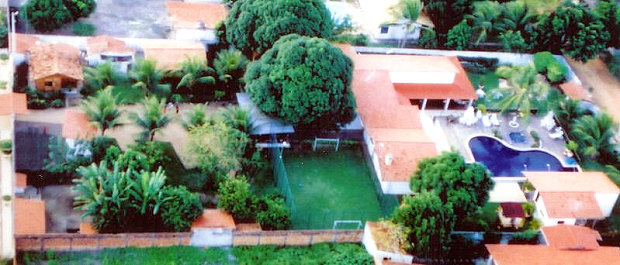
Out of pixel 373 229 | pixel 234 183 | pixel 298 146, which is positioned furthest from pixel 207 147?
pixel 373 229

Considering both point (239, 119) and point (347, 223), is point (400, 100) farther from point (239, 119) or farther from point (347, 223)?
point (239, 119)

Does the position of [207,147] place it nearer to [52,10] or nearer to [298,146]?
[298,146]

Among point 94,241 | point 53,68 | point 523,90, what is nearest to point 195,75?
point 53,68

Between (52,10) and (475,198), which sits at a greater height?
(52,10)

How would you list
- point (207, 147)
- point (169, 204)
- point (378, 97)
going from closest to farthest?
point (169, 204) < point (207, 147) < point (378, 97)

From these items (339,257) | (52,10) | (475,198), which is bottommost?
(339,257)

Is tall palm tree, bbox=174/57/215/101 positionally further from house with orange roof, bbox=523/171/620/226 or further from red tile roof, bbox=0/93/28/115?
house with orange roof, bbox=523/171/620/226

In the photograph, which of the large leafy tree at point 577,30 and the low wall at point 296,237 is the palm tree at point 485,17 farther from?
the low wall at point 296,237

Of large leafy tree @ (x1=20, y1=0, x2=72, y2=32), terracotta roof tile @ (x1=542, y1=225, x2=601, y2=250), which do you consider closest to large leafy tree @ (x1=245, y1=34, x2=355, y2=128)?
terracotta roof tile @ (x1=542, y1=225, x2=601, y2=250)
